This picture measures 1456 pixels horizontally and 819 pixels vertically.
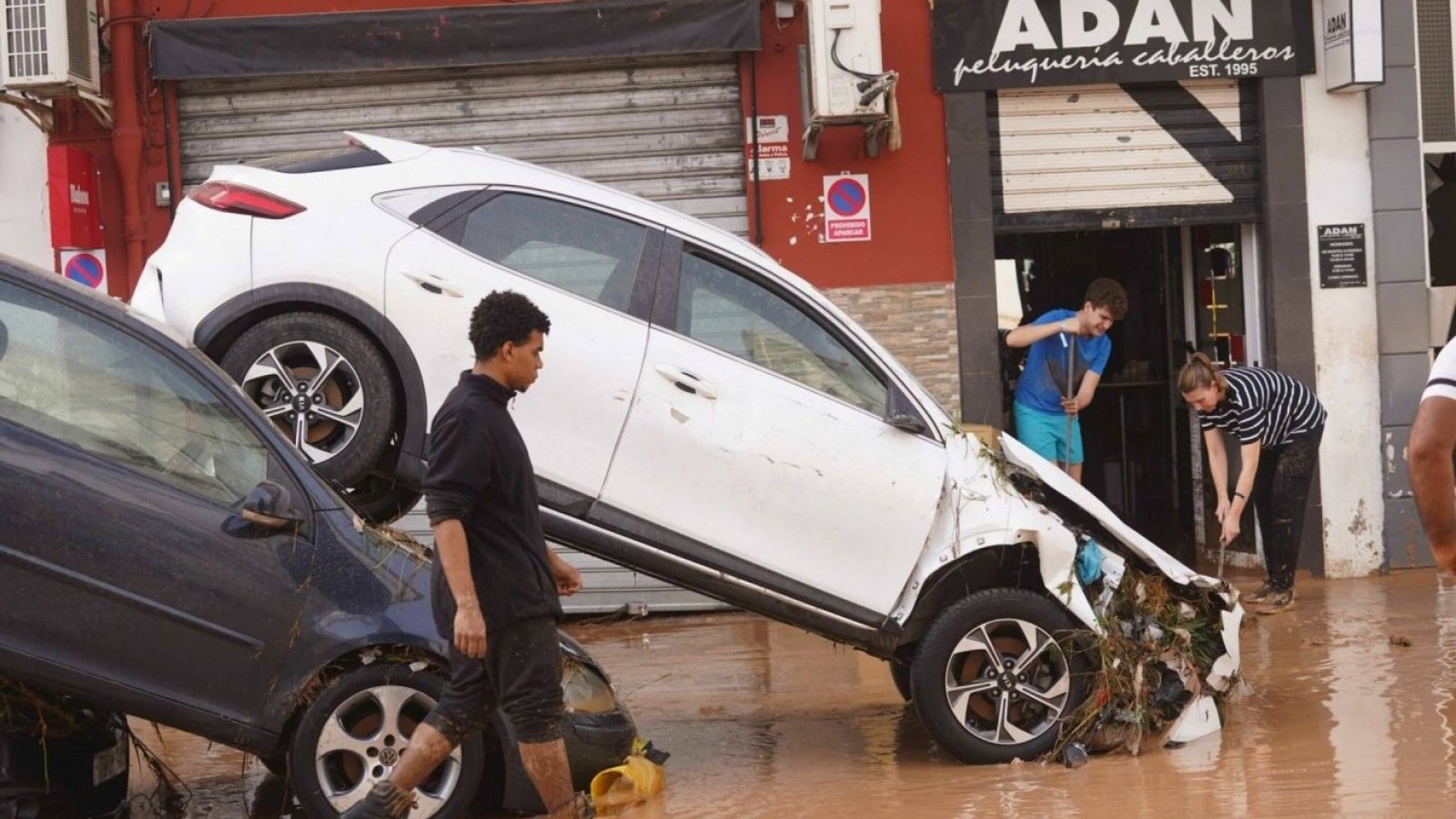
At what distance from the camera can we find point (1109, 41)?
11062 millimetres

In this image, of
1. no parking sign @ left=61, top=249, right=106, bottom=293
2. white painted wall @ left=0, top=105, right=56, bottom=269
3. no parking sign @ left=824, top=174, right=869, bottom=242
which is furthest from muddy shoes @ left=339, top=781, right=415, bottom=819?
white painted wall @ left=0, top=105, right=56, bottom=269

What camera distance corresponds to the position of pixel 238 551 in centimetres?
544

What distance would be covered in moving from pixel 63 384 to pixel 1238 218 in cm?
825

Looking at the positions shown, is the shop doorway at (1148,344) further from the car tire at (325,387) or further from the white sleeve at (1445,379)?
the white sleeve at (1445,379)

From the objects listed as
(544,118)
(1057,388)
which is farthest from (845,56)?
(1057,388)

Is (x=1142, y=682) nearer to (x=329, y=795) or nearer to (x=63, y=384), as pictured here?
(x=329, y=795)

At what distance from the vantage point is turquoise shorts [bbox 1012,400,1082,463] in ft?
32.8

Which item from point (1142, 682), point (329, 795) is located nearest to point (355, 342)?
point (329, 795)

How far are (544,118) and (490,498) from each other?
627 cm

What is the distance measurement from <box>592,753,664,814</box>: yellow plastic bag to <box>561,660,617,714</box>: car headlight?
222 mm

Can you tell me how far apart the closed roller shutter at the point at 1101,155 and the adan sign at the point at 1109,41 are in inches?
6.6

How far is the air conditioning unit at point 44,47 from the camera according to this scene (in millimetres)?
10188

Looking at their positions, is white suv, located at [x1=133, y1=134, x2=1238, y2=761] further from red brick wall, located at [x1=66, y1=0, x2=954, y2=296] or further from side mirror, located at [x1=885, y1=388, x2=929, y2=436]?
red brick wall, located at [x1=66, y1=0, x2=954, y2=296]

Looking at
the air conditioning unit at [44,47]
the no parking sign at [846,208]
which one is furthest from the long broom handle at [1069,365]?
the air conditioning unit at [44,47]
